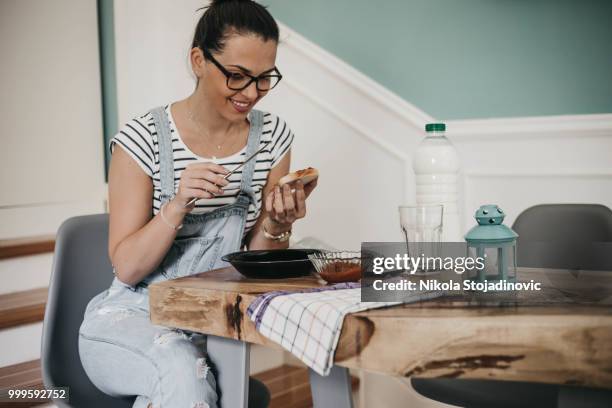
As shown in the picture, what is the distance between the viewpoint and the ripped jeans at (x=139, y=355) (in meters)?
1.29

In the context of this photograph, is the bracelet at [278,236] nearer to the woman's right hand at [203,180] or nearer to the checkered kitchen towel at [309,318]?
the woman's right hand at [203,180]

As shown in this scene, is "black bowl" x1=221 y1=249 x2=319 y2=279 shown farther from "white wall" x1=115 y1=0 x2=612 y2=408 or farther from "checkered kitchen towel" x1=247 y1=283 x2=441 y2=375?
"white wall" x1=115 y1=0 x2=612 y2=408

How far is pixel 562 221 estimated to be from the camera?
6.04 ft

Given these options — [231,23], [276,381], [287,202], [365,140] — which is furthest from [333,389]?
[276,381]

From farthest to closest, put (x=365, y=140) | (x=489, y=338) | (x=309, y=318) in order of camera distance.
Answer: (x=365, y=140), (x=309, y=318), (x=489, y=338)

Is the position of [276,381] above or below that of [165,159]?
below

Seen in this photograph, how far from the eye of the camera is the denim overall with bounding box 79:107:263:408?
130 cm

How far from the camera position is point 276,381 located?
2.93 m

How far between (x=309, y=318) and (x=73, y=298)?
86 cm

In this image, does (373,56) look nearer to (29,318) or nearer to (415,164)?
(415,164)

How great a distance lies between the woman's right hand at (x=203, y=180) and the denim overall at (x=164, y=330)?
9.0 inches

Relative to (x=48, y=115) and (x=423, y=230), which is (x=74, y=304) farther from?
(x=48, y=115)

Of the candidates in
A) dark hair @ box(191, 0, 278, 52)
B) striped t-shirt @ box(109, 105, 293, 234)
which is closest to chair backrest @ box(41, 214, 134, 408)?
striped t-shirt @ box(109, 105, 293, 234)

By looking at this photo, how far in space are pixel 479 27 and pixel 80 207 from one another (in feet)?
7.15
